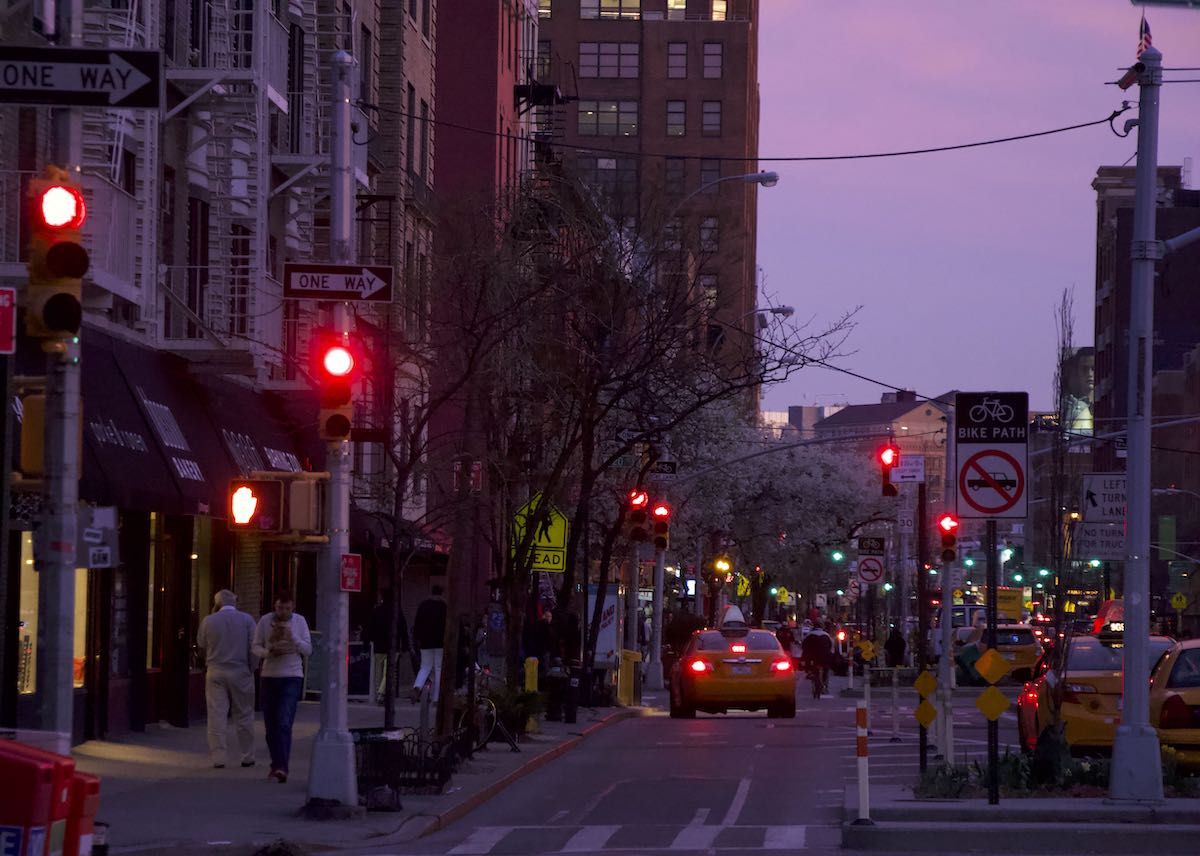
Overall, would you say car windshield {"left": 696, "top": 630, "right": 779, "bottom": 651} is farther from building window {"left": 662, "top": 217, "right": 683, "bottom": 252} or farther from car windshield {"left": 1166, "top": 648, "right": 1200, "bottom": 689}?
car windshield {"left": 1166, "top": 648, "right": 1200, "bottom": 689}

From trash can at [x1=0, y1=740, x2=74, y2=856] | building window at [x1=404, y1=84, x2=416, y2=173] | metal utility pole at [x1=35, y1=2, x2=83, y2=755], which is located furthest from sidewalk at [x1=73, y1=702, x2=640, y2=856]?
building window at [x1=404, y1=84, x2=416, y2=173]

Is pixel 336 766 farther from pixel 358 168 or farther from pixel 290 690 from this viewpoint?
pixel 358 168

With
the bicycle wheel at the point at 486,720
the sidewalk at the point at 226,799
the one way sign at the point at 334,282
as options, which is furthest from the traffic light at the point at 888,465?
the one way sign at the point at 334,282

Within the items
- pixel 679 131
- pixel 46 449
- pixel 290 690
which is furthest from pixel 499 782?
pixel 679 131

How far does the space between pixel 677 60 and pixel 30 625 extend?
100602 mm

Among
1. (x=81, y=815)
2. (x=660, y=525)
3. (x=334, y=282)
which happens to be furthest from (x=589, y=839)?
(x=660, y=525)

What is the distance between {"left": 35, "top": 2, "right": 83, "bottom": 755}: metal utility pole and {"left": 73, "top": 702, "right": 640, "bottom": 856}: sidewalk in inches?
109

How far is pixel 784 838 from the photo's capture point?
630 inches

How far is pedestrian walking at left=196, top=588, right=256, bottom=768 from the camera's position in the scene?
21031 millimetres

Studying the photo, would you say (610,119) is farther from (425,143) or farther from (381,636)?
(381,636)

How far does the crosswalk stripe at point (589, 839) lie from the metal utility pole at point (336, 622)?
1.95 meters

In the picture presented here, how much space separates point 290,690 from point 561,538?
1093 centimetres

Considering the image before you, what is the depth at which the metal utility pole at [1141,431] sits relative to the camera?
648 inches

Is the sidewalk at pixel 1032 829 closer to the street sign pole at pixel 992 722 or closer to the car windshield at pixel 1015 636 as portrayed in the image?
the street sign pole at pixel 992 722
